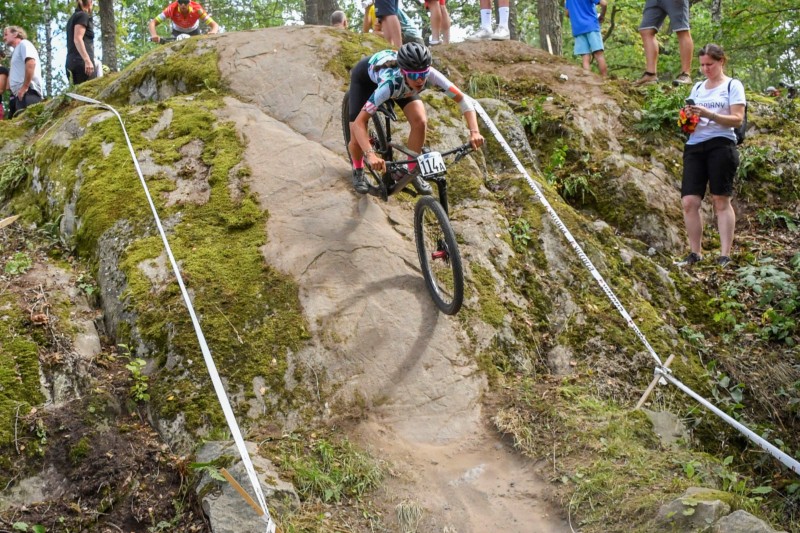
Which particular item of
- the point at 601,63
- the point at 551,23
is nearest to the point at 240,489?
the point at 601,63

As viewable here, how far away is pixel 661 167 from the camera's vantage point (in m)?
9.77

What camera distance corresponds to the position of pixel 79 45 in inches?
456

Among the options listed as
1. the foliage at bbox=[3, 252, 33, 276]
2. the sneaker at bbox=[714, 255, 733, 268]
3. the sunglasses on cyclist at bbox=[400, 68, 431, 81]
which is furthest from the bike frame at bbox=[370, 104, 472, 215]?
the sneaker at bbox=[714, 255, 733, 268]

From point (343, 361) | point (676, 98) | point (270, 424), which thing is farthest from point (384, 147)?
point (676, 98)

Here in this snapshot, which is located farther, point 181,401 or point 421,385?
point 421,385

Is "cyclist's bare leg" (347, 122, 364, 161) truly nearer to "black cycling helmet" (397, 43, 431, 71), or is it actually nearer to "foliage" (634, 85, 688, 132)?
"black cycling helmet" (397, 43, 431, 71)

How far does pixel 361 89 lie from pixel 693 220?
4.13 meters

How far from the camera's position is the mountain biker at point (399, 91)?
6.04 m

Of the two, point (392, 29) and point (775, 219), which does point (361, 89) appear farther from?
point (775, 219)

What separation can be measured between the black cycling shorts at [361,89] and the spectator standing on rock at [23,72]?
22.7 feet

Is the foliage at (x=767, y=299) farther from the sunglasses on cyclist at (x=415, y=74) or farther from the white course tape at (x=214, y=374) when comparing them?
the white course tape at (x=214, y=374)

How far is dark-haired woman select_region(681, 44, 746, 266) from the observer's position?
7.93 metres

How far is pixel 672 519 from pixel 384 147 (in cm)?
435

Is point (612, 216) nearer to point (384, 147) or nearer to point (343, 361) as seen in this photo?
point (384, 147)
